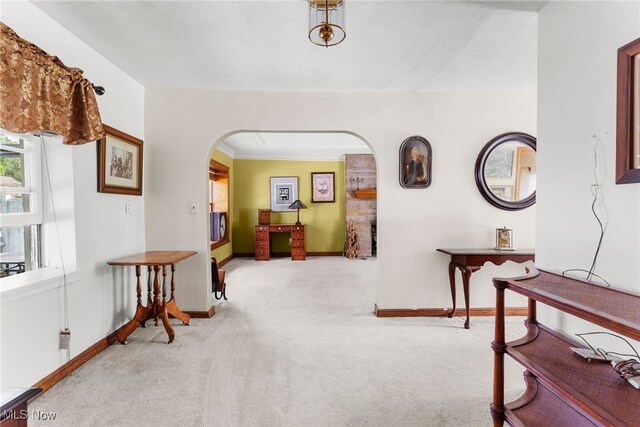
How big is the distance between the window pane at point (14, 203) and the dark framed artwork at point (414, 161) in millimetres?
3000

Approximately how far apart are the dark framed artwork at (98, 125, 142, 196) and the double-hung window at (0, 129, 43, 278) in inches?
16.5

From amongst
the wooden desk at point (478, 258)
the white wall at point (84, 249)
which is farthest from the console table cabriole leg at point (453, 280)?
the white wall at point (84, 249)

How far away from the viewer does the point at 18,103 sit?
1.55 meters

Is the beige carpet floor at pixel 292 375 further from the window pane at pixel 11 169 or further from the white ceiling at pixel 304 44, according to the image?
the white ceiling at pixel 304 44

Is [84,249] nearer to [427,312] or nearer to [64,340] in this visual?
[64,340]

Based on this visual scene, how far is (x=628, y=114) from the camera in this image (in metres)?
1.22

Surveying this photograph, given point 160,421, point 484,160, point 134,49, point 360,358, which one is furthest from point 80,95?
point 484,160

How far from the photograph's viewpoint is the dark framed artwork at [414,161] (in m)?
3.05

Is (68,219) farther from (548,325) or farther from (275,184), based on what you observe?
(275,184)

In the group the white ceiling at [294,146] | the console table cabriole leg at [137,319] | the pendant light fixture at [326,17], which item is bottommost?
the console table cabriole leg at [137,319]

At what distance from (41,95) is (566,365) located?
2908mm

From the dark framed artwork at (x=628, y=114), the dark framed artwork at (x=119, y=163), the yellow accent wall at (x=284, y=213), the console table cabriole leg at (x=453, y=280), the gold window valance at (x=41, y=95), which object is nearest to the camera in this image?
the dark framed artwork at (x=628, y=114)

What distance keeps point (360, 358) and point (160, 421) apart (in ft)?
4.40

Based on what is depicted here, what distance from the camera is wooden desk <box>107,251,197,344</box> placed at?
2.43 metres
